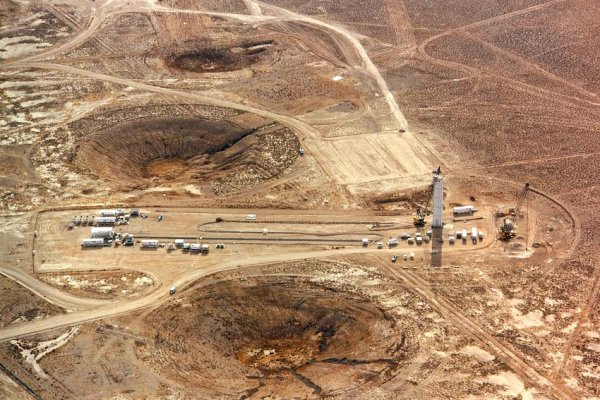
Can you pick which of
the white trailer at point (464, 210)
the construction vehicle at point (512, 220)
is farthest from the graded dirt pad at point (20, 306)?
the construction vehicle at point (512, 220)

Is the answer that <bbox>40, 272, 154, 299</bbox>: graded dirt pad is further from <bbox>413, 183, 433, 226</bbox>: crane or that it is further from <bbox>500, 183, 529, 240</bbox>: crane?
<bbox>500, 183, 529, 240</bbox>: crane

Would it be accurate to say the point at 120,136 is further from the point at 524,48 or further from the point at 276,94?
the point at 524,48

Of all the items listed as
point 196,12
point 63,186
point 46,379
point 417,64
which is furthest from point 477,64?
point 46,379

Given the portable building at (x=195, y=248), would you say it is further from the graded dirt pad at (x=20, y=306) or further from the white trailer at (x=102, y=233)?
the graded dirt pad at (x=20, y=306)

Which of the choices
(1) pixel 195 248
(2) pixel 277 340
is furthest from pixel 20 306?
(2) pixel 277 340

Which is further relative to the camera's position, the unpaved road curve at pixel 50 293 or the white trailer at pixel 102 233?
the white trailer at pixel 102 233
